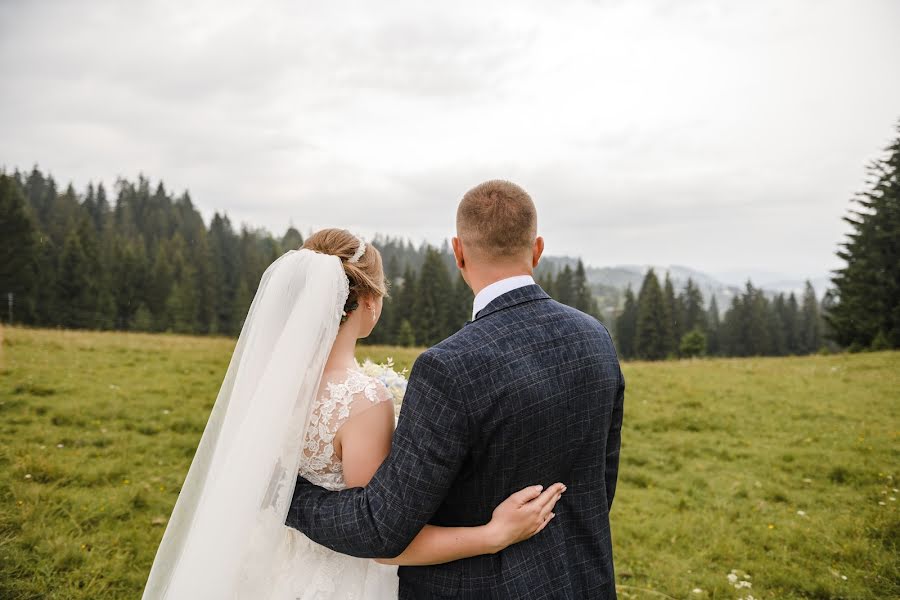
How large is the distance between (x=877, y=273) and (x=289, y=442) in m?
44.0

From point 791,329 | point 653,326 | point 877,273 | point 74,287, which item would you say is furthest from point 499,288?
point 791,329

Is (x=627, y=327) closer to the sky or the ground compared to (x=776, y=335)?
closer to the sky

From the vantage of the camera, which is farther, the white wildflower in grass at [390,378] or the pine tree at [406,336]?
the pine tree at [406,336]

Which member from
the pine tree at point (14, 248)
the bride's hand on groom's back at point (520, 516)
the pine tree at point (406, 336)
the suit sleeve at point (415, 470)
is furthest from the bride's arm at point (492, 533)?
the pine tree at point (14, 248)

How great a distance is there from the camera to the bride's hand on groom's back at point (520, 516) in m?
2.12

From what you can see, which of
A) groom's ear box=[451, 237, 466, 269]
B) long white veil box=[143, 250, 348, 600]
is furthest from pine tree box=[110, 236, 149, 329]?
groom's ear box=[451, 237, 466, 269]

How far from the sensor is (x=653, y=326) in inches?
2618

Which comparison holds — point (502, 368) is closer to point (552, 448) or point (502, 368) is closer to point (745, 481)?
point (552, 448)

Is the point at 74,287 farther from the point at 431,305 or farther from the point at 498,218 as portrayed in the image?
the point at 498,218

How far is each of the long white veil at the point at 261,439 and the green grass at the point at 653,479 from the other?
351 cm

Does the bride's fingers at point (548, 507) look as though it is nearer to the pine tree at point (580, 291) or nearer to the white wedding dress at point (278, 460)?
the white wedding dress at point (278, 460)

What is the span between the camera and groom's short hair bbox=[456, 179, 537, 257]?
228 centimetres

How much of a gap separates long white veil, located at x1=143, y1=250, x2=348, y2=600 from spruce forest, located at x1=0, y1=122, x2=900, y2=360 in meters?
39.6

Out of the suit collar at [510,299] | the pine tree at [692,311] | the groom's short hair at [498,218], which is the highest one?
the pine tree at [692,311]
